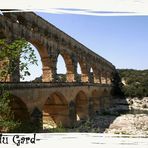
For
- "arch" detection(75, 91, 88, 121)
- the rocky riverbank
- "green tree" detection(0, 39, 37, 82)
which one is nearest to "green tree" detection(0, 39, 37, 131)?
"green tree" detection(0, 39, 37, 82)

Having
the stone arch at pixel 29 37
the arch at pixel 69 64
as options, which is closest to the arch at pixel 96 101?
the arch at pixel 69 64

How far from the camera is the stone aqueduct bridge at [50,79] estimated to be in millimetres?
14445

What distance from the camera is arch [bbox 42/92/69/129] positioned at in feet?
74.8

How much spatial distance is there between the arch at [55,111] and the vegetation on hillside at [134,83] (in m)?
30.1

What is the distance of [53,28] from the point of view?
23156 millimetres

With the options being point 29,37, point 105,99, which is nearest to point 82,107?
point 105,99

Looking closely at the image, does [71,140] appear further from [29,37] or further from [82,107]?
[82,107]

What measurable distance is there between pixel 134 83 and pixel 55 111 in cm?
3769

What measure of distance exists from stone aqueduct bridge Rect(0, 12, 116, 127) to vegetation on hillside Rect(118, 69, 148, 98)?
1424 cm

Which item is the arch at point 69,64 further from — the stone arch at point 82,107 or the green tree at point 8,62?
the green tree at point 8,62

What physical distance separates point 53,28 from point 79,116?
11.7 metres

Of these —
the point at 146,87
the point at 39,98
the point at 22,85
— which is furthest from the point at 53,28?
the point at 146,87

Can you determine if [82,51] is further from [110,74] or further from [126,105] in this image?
[110,74]

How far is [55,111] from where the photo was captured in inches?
915
